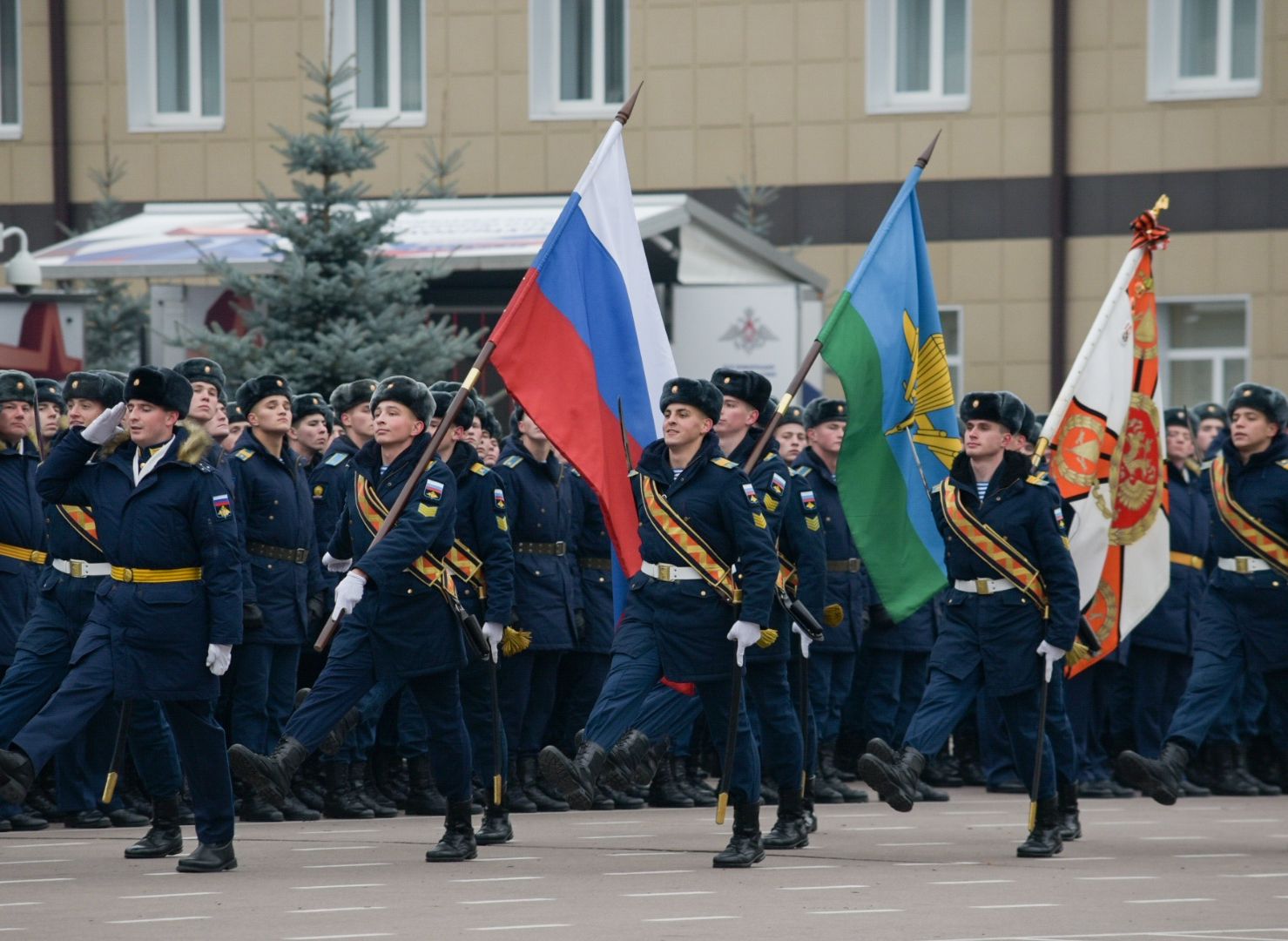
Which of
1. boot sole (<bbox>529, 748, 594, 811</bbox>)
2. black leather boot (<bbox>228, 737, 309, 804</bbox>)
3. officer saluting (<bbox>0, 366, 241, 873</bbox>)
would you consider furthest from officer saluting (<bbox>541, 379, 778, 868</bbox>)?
officer saluting (<bbox>0, 366, 241, 873</bbox>)

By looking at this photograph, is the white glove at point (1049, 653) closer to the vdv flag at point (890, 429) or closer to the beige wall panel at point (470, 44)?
the vdv flag at point (890, 429)

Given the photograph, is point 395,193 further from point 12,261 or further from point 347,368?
point 12,261

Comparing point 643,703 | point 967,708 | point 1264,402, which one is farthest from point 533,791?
point 1264,402

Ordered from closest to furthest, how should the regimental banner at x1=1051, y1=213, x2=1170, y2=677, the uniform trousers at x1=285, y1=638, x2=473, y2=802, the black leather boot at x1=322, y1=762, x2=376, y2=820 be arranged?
the uniform trousers at x1=285, y1=638, x2=473, y2=802, the regimental banner at x1=1051, y1=213, x2=1170, y2=677, the black leather boot at x1=322, y1=762, x2=376, y2=820

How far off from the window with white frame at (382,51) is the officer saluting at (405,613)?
594 inches

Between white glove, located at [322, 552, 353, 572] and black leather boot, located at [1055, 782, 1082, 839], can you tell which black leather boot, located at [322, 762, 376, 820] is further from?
black leather boot, located at [1055, 782, 1082, 839]

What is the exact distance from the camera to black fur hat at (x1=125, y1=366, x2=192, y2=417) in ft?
31.3

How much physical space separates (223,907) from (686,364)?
1041 cm

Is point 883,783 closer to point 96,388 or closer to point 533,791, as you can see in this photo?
point 533,791

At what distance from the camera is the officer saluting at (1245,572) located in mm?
11273

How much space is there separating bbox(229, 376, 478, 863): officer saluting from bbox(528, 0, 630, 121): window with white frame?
14.7m

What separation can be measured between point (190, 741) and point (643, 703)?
187cm

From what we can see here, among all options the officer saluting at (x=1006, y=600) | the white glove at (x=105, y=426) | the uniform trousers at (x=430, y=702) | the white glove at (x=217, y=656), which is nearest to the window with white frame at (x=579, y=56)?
the officer saluting at (x=1006, y=600)

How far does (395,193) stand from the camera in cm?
1642
